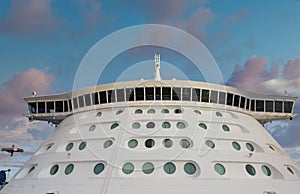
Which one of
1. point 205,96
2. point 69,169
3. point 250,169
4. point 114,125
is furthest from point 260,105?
point 69,169

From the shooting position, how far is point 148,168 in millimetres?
18484

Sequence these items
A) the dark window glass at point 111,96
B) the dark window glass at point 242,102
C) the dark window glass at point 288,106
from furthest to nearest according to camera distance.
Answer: the dark window glass at point 288,106
the dark window glass at point 242,102
the dark window glass at point 111,96

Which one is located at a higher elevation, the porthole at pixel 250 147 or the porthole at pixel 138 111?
the porthole at pixel 138 111

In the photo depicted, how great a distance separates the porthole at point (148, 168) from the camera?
723 inches

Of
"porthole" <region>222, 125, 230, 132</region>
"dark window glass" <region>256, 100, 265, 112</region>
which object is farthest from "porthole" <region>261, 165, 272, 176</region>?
"dark window glass" <region>256, 100, 265, 112</region>

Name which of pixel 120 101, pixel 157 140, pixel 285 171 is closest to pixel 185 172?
pixel 157 140

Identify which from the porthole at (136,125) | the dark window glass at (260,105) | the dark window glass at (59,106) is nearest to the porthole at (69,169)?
the porthole at (136,125)

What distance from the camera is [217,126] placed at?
865 inches

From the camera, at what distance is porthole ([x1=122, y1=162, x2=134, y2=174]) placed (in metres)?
18.5

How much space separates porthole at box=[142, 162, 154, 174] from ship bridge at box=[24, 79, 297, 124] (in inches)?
252

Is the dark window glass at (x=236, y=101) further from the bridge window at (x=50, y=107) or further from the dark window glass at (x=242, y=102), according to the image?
the bridge window at (x=50, y=107)

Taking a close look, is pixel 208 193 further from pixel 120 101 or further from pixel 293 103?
pixel 293 103

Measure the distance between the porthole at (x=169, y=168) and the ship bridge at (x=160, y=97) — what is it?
640cm

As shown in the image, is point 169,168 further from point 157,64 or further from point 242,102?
point 242,102
